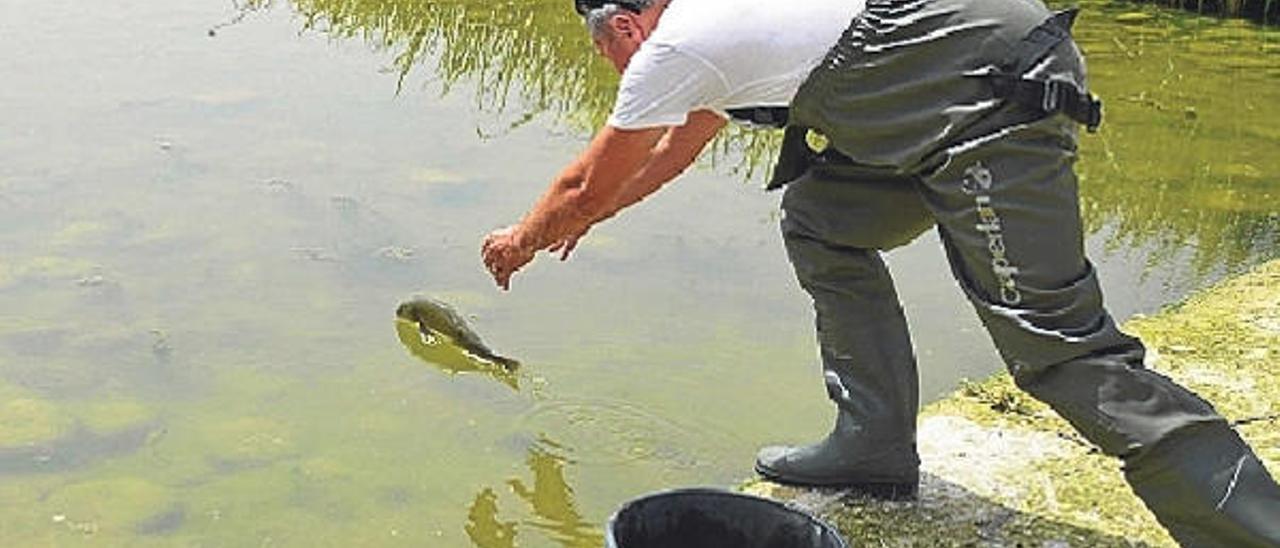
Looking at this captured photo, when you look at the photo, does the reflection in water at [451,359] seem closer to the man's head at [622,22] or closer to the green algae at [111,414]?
the green algae at [111,414]

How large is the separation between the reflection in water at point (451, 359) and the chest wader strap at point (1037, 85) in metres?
1.90

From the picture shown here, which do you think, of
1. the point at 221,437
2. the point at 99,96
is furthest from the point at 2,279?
the point at 99,96

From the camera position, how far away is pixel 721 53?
2486 mm

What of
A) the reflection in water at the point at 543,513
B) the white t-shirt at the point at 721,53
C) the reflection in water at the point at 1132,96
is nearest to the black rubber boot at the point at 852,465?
the reflection in water at the point at 543,513

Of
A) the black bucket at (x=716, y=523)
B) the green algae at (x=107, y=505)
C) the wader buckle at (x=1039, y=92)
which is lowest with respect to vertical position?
the green algae at (x=107, y=505)

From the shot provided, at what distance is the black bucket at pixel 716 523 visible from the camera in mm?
2486

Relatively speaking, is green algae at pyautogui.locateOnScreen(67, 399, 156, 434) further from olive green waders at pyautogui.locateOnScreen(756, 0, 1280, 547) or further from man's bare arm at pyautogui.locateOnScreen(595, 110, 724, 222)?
olive green waders at pyautogui.locateOnScreen(756, 0, 1280, 547)

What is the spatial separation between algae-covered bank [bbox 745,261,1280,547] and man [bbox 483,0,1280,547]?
475mm

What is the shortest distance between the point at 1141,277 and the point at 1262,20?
5076mm

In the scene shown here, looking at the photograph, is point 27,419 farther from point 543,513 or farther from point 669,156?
point 669,156

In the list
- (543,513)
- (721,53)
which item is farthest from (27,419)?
(721,53)

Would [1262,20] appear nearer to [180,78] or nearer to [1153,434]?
[180,78]

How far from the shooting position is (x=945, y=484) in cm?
324

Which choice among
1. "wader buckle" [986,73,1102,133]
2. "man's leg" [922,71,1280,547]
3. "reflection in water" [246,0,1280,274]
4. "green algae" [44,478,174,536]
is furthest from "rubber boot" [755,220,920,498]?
"reflection in water" [246,0,1280,274]
